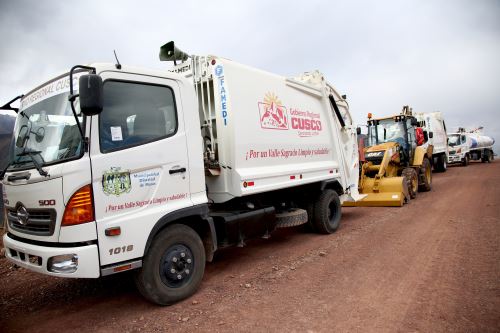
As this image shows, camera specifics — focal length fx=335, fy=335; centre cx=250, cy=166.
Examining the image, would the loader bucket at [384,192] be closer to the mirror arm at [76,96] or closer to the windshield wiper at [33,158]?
the mirror arm at [76,96]

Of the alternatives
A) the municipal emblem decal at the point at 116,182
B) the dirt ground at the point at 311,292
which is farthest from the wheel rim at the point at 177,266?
the municipal emblem decal at the point at 116,182

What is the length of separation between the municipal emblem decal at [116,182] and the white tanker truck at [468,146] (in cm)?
2284

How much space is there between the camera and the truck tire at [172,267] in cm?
350

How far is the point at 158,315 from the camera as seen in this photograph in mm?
3521

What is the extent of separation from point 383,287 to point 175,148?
2.91 metres

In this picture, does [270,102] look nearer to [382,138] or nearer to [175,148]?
[175,148]

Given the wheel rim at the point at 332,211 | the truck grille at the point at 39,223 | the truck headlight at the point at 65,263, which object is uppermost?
the truck grille at the point at 39,223

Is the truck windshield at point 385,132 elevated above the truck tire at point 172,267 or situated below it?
above

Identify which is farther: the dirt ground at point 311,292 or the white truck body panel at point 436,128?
the white truck body panel at point 436,128

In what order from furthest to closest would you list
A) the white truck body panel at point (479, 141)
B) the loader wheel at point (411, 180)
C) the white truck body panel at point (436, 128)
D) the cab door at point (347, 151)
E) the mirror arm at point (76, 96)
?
the white truck body panel at point (479, 141), the white truck body panel at point (436, 128), the loader wheel at point (411, 180), the cab door at point (347, 151), the mirror arm at point (76, 96)

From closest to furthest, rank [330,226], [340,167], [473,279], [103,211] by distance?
1. [103,211]
2. [473,279]
3. [330,226]
4. [340,167]

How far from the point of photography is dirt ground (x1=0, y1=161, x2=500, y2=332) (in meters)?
3.26

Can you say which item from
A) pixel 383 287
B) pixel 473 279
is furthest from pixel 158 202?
pixel 473 279

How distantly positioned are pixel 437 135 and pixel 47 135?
1840cm
